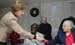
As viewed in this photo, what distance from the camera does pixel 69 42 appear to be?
3562 mm

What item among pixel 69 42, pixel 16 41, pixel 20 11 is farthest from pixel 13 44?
pixel 20 11

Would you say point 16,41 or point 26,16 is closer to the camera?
point 16,41

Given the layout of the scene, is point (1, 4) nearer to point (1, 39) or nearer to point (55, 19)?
point (55, 19)

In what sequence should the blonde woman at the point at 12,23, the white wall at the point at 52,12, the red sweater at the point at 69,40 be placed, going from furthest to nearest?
1. the white wall at the point at 52,12
2. the red sweater at the point at 69,40
3. the blonde woman at the point at 12,23

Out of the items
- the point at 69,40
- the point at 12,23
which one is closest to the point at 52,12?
the point at 69,40

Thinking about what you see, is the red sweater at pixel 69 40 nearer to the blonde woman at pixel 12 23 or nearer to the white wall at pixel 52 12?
the blonde woman at pixel 12 23

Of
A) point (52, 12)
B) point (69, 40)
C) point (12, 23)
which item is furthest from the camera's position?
point (52, 12)

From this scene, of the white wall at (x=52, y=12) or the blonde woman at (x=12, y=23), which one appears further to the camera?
the white wall at (x=52, y=12)

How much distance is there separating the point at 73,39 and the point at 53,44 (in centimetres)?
29

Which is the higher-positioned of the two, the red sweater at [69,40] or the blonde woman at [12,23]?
the blonde woman at [12,23]

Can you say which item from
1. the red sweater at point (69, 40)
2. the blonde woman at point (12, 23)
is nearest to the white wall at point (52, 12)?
the red sweater at point (69, 40)

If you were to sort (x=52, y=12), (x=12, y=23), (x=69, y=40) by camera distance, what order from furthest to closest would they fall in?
1. (x=52, y=12)
2. (x=69, y=40)
3. (x=12, y=23)

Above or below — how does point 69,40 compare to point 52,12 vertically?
below

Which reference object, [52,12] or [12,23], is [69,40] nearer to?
[12,23]
